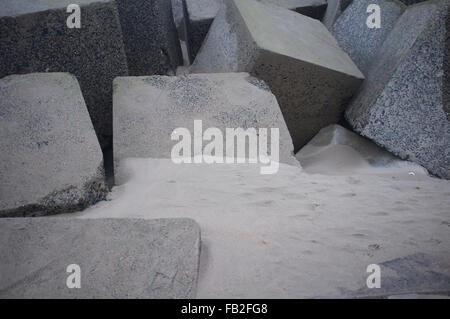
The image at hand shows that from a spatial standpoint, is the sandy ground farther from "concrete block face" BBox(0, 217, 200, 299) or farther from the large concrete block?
the large concrete block

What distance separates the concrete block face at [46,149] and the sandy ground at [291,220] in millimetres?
134

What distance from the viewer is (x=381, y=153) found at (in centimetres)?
247

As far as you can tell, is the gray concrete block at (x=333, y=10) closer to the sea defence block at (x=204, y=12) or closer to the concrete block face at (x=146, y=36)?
the sea defence block at (x=204, y=12)

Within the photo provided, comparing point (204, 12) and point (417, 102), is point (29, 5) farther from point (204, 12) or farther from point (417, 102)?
point (417, 102)

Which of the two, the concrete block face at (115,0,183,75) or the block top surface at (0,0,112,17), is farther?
the concrete block face at (115,0,183,75)

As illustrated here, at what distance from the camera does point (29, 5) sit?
87.2 inches

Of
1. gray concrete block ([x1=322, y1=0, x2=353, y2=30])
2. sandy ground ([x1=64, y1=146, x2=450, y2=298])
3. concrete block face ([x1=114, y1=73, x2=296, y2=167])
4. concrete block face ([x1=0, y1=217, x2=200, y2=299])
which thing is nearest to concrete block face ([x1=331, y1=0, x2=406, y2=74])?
gray concrete block ([x1=322, y1=0, x2=353, y2=30])

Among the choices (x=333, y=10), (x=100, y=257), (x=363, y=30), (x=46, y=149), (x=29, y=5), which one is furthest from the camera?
(x=333, y=10)

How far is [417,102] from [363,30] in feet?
3.46

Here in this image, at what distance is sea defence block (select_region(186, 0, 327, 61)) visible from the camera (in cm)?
352

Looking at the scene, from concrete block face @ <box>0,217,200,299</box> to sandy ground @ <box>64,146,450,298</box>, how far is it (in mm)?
82

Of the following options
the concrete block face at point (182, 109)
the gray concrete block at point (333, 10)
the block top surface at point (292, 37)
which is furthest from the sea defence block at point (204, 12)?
the concrete block face at point (182, 109)

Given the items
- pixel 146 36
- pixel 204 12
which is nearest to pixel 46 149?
pixel 146 36
